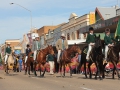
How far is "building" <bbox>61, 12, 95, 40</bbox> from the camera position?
5509cm

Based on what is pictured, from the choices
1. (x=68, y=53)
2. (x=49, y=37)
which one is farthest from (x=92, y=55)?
(x=49, y=37)

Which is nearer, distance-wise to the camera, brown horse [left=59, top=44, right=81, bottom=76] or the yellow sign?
brown horse [left=59, top=44, right=81, bottom=76]

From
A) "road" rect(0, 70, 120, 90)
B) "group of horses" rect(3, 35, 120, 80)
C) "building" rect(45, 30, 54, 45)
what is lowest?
"road" rect(0, 70, 120, 90)

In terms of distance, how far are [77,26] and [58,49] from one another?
39739 mm

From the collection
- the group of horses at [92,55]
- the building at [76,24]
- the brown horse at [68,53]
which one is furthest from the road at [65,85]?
the building at [76,24]

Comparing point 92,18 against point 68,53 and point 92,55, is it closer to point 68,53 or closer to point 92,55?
point 68,53

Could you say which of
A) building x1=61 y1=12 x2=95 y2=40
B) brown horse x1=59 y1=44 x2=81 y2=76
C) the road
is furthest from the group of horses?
building x1=61 y1=12 x2=95 y2=40

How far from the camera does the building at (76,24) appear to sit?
55.1 meters

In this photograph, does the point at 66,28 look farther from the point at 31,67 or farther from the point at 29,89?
the point at 29,89

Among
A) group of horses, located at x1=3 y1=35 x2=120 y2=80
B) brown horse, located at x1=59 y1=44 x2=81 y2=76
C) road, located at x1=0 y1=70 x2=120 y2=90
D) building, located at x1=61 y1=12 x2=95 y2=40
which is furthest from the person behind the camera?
building, located at x1=61 y1=12 x2=95 y2=40

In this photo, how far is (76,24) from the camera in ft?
197

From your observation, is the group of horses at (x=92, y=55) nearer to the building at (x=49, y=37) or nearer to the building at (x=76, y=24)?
the building at (x=76, y=24)

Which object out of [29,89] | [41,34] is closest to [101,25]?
[29,89]

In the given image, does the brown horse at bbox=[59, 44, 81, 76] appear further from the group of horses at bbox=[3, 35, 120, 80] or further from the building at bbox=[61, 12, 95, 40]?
the building at bbox=[61, 12, 95, 40]
